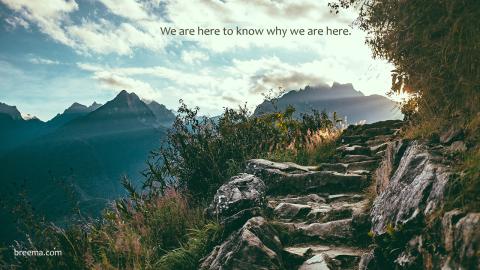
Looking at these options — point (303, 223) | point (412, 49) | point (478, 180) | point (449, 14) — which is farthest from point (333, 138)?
point (478, 180)

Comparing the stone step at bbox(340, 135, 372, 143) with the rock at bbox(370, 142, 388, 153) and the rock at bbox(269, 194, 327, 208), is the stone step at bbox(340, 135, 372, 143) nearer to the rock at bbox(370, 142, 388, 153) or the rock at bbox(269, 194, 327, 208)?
the rock at bbox(370, 142, 388, 153)

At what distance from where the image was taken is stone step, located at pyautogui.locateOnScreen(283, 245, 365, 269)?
17.9ft

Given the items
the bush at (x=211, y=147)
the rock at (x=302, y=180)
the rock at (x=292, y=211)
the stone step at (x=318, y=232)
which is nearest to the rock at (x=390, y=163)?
the stone step at (x=318, y=232)

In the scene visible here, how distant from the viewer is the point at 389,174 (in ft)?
20.4

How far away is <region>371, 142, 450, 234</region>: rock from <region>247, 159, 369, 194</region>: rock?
2353 millimetres

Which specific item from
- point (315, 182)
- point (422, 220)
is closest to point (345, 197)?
point (315, 182)

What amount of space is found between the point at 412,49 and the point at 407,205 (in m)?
2.17

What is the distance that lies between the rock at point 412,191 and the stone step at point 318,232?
1.91ft

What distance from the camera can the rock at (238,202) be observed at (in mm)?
6574

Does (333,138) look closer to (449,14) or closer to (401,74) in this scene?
(401,74)

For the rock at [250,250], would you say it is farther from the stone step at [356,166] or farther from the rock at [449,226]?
the stone step at [356,166]

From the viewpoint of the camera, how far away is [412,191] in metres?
4.81

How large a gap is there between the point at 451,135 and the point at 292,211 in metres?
3.04

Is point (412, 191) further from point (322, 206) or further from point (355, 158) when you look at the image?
point (355, 158)
